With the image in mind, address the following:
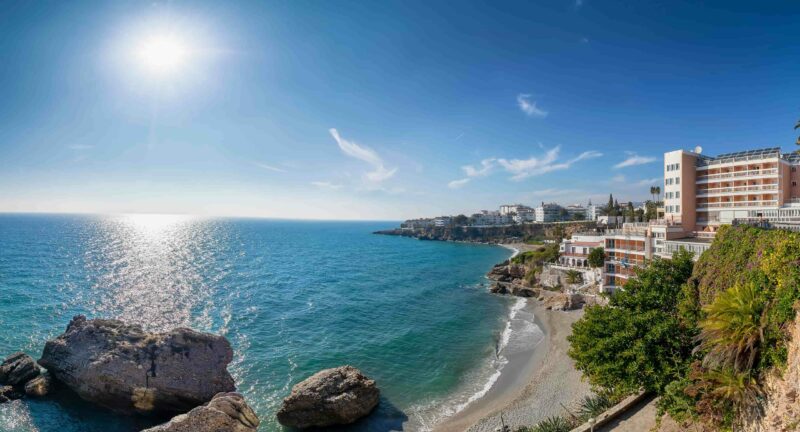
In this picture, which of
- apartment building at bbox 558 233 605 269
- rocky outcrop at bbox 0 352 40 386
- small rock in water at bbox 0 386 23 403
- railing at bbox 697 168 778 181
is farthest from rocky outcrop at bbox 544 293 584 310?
small rock in water at bbox 0 386 23 403

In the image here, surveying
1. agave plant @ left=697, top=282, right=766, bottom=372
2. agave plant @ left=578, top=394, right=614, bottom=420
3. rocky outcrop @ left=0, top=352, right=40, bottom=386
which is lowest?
rocky outcrop @ left=0, top=352, right=40, bottom=386

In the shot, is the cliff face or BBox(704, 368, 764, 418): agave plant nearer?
the cliff face

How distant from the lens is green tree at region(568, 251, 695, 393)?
680 inches

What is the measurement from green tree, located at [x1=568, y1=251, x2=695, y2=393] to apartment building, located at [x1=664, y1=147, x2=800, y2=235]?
2365 cm

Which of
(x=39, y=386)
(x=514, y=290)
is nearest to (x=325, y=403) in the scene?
(x=39, y=386)

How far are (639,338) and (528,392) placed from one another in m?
14.0

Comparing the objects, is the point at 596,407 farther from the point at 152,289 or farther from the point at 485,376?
the point at 152,289

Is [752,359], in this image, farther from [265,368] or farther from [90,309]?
[90,309]

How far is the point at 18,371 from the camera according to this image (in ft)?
92.1

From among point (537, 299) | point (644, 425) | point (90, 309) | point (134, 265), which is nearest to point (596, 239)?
point (537, 299)

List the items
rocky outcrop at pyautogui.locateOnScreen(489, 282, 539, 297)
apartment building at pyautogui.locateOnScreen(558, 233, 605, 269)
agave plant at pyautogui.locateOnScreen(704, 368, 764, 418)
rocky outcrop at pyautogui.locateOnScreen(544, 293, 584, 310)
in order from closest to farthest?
agave plant at pyautogui.locateOnScreen(704, 368, 764, 418)
rocky outcrop at pyautogui.locateOnScreen(544, 293, 584, 310)
apartment building at pyautogui.locateOnScreen(558, 233, 605, 269)
rocky outcrop at pyautogui.locateOnScreen(489, 282, 539, 297)

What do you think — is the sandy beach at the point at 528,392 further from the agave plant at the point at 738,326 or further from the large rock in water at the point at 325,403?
the agave plant at the point at 738,326

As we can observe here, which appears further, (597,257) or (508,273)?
(508,273)

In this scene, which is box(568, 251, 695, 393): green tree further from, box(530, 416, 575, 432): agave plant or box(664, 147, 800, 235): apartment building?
box(664, 147, 800, 235): apartment building
